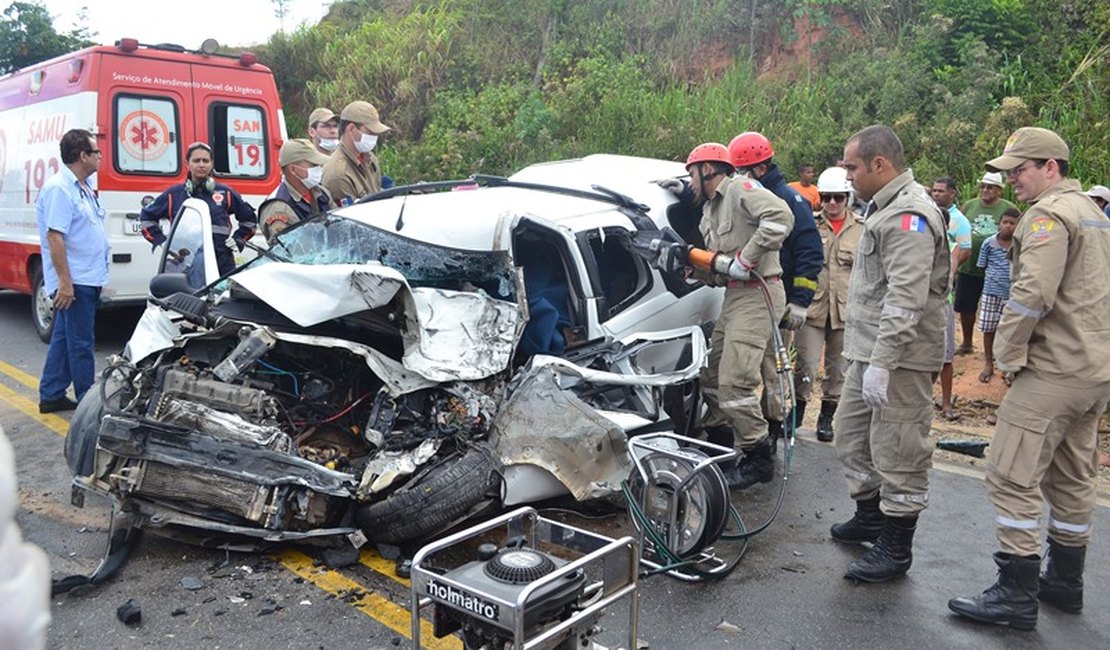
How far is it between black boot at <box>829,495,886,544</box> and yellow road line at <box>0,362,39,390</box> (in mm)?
6272

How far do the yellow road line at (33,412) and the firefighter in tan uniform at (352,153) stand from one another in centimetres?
248

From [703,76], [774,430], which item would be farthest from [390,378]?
[703,76]

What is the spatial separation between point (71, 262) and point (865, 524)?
17.9 ft

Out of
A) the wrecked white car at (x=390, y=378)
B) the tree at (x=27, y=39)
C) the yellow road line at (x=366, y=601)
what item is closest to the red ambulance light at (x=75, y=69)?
the wrecked white car at (x=390, y=378)

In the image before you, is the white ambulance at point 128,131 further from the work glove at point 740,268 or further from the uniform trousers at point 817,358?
the uniform trousers at point 817,358

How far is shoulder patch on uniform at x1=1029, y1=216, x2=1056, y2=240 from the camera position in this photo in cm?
367

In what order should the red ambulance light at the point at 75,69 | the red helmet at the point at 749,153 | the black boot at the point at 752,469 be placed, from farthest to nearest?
1. the red ambulance light at the point at 75,69
2. the red helmet at the point at 749,153
3. the black boot at the point at 752,469

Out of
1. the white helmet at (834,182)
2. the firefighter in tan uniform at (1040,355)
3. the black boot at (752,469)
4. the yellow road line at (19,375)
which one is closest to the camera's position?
the firefighter in tan uniform at (1040,355)

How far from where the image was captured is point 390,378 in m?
4.22

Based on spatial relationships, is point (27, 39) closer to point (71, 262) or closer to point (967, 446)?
point (71, 262)

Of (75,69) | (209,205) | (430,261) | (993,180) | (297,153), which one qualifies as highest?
(75,69)

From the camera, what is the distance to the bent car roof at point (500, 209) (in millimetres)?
4930

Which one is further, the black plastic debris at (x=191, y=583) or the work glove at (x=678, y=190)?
the work glove at (x=678, y=190)

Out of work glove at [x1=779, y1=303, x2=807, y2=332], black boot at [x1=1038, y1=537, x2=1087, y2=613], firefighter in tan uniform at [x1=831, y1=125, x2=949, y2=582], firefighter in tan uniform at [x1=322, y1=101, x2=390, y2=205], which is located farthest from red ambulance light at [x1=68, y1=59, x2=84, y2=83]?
black boot at [x1=1038, y1=537, x2=1087, y2=613]
